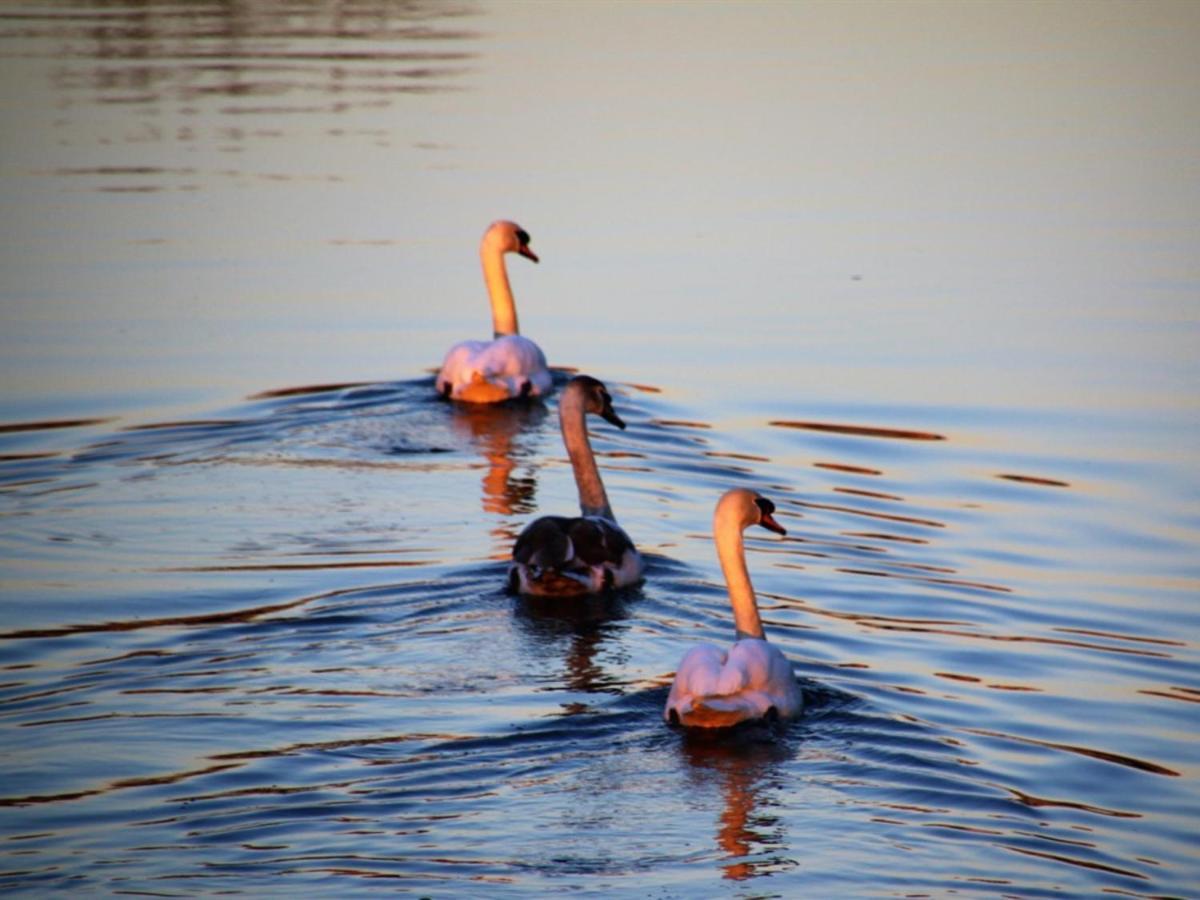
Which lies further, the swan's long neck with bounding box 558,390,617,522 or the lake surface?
the swan's long neck with bounding box 558,390,617,522

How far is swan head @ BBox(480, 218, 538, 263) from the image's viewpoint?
20.0m

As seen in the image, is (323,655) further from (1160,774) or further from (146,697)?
(1160,774)

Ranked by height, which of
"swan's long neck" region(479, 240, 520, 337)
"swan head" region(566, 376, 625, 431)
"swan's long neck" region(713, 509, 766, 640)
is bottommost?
"swan's long neck" region(713, 509, 766, 640)

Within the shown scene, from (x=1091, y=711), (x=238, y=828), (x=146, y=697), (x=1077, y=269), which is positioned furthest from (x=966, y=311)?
(x=238, y=828)

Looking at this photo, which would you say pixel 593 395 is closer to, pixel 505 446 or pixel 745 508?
pixel 505 446

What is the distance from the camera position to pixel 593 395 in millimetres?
14977

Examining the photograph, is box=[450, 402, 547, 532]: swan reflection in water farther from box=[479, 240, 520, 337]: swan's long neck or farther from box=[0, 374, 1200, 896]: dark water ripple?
box=[479, 240, 520, 337]: swan's long neck

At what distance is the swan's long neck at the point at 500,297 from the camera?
1970cm

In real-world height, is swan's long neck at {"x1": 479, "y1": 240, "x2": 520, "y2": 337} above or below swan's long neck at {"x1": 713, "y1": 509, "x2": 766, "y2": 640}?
above

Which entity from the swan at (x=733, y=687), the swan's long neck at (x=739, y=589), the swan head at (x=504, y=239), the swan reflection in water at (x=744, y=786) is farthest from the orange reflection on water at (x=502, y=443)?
the swan reflection in water at (x=744, y=786)

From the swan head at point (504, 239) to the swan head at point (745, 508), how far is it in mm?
8339

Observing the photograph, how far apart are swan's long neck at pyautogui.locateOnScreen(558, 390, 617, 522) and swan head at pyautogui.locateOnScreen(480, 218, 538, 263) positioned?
573cm

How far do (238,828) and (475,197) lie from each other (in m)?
17.4

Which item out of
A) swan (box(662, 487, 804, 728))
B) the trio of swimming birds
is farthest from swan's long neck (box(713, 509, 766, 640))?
swan (box(662, 487, 804, 728))
